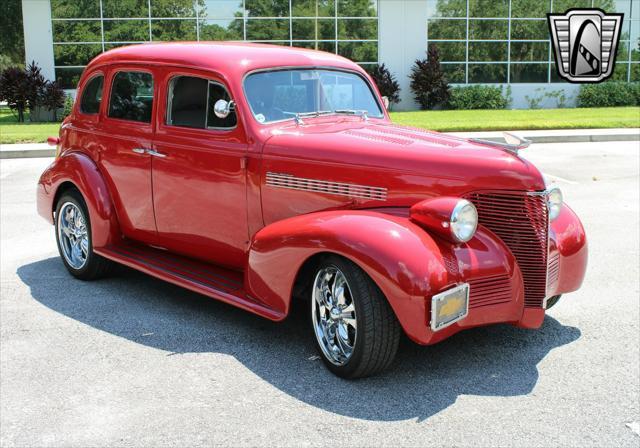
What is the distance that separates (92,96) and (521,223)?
3.96 metres

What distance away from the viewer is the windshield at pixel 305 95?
5.28m

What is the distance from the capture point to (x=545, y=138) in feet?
56.2

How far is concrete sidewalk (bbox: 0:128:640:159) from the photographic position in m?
15.9

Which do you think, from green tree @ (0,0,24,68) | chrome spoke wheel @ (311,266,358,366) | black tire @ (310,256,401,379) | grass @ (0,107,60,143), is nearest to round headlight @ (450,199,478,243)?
black tire @ (310,256,401,379)

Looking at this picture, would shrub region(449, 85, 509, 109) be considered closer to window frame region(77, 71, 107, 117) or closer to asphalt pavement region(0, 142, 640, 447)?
asphalt pavement region(0, 142, 640, 447)

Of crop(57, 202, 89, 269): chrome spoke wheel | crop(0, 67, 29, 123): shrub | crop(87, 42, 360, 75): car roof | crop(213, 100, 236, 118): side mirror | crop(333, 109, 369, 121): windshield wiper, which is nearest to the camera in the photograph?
crop(213, 100, 236, 118): side mirror

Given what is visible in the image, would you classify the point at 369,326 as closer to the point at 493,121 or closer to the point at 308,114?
the point at 308,114

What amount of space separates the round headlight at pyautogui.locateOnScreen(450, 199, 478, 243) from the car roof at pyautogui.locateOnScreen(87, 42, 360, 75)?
1994 mm

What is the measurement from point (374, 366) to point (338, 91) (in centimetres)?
239

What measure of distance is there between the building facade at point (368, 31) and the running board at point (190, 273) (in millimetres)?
21797

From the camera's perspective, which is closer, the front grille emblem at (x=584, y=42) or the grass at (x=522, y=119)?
the grass at (x=522, y=119)

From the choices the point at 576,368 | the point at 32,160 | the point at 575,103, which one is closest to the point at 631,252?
the point at 576,368

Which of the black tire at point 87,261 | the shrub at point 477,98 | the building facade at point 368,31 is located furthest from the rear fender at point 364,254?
the shrub at point 477,98

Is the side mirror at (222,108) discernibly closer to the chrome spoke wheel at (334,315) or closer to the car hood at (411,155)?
the car hood at (411,155)
